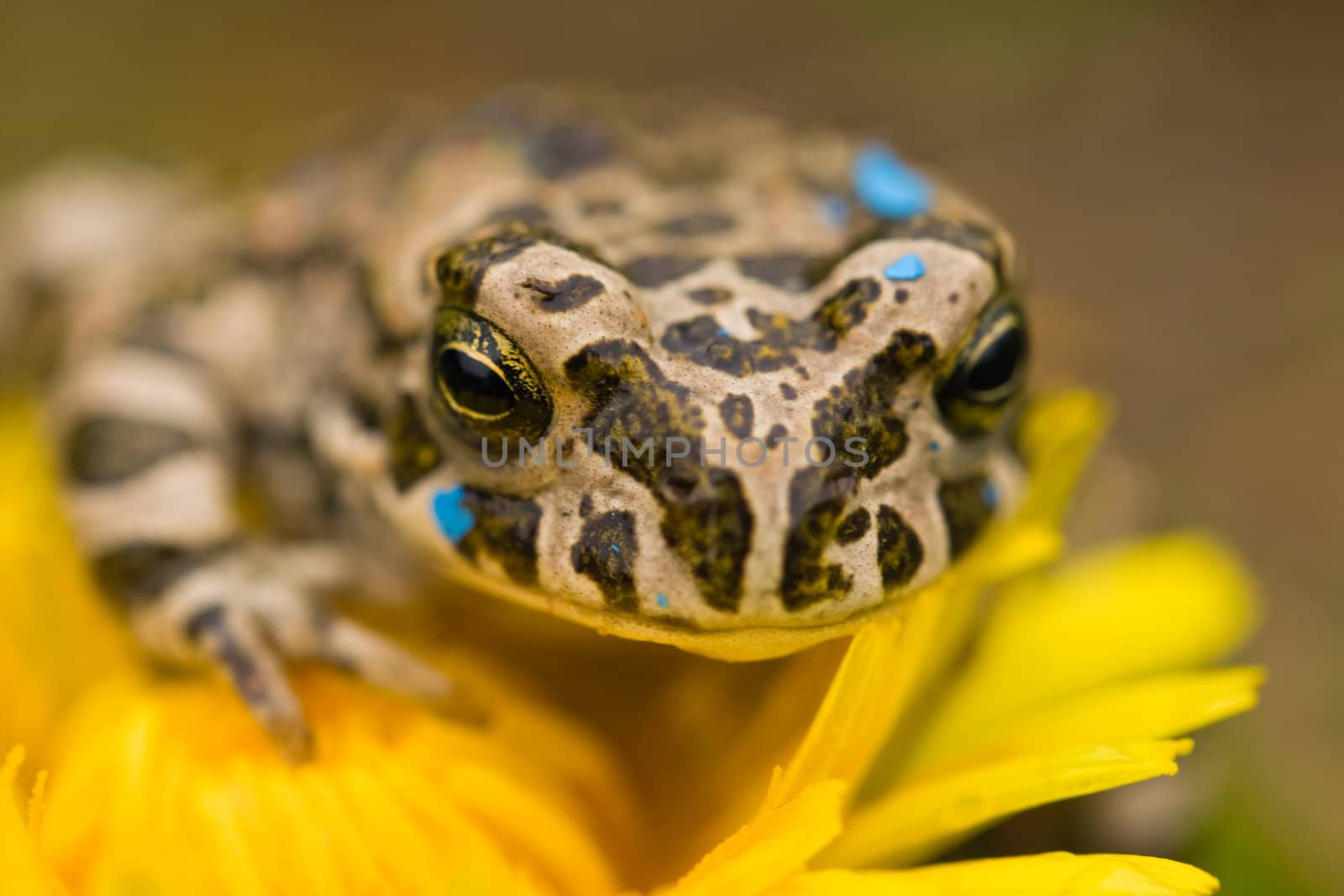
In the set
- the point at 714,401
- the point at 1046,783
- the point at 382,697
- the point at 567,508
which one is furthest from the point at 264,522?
the point at 1046,783

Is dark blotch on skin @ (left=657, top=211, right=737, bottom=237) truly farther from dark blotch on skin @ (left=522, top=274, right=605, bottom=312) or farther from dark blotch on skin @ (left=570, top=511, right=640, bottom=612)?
dark blotch on skin @ (left=570, top=511, right=640, bottom=612)

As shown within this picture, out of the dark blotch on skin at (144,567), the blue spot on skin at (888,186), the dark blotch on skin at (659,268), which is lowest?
the dark blotch on skin at (144,567)

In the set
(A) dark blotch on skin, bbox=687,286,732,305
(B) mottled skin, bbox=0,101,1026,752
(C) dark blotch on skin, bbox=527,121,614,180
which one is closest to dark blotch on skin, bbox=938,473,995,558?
(B) mottled skin, bbox=0,101,1026,752

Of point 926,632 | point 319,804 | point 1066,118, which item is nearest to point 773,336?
point 926,632

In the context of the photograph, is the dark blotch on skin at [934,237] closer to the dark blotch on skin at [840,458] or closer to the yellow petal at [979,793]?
the dark blotch on skin at [840,458]

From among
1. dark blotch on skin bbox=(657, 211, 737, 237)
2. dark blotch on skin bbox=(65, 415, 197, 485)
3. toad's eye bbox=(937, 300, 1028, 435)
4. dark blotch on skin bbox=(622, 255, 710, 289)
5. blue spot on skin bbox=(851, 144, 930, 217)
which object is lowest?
dark blotch on skin bbox=(65, 415, 197, 485)

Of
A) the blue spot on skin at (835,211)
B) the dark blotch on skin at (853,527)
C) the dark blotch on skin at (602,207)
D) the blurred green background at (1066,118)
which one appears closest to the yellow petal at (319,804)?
the dark blotch on skin at (853,527)
